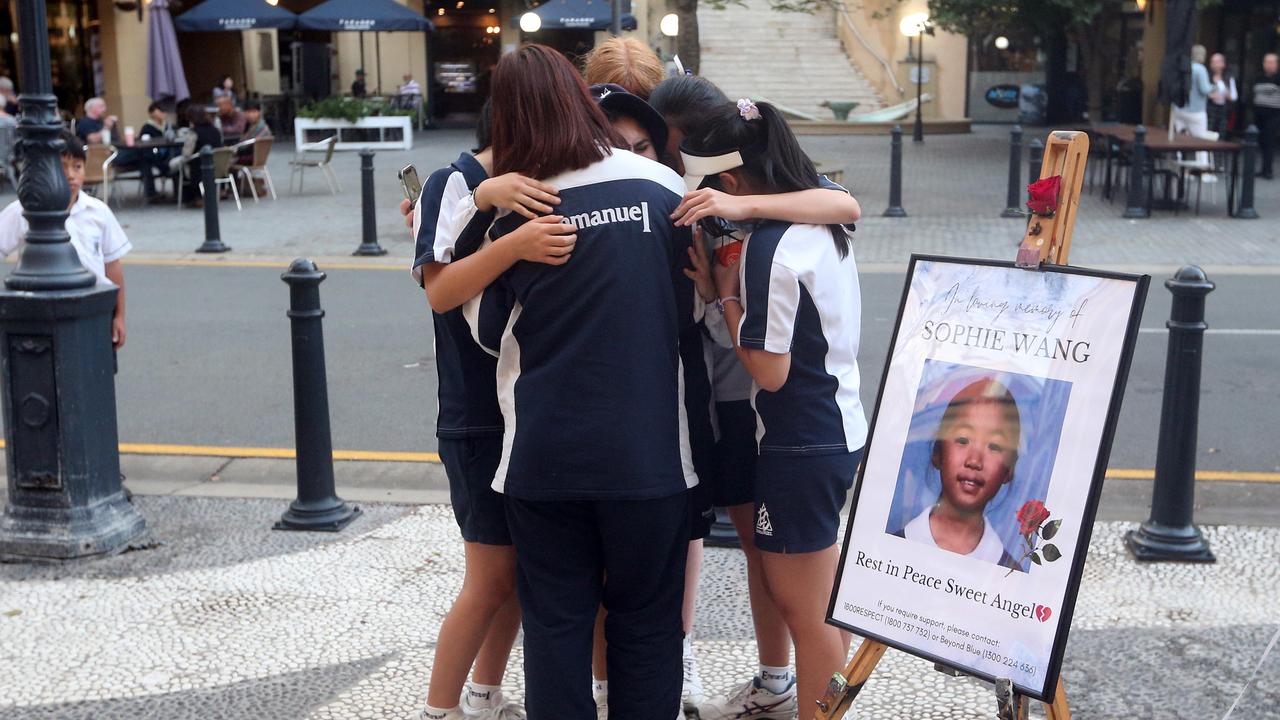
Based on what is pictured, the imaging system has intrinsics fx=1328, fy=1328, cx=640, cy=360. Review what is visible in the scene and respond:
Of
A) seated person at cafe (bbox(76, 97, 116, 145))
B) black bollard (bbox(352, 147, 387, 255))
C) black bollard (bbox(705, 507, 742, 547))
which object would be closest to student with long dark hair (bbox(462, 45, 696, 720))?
black bollard (bbox(705, 507, 742, 547))

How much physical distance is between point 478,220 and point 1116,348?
1.45 m

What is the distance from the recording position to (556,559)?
9.98 feet

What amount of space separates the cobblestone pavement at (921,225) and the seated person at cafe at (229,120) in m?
1.00

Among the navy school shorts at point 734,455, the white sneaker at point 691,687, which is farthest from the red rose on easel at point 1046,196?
the white sneaker at point 691,687

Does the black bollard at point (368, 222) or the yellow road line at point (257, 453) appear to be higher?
the black bollard at point (368, 222)

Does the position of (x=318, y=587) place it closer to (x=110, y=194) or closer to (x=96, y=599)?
(x=96, y=599)

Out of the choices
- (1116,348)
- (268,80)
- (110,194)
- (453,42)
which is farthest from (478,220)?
(453,42)

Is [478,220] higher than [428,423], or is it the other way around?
[478,220]

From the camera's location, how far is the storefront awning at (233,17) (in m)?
22.3

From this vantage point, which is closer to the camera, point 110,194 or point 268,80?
point 110,194

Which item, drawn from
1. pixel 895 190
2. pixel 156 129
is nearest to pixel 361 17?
pixel 156 129

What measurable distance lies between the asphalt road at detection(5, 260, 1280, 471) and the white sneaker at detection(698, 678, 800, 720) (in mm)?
3322

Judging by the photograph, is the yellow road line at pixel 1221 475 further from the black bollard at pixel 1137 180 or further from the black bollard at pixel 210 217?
the black bollard at pixel 210 217

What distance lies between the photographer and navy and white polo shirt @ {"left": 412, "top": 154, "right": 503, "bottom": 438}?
3.06m
